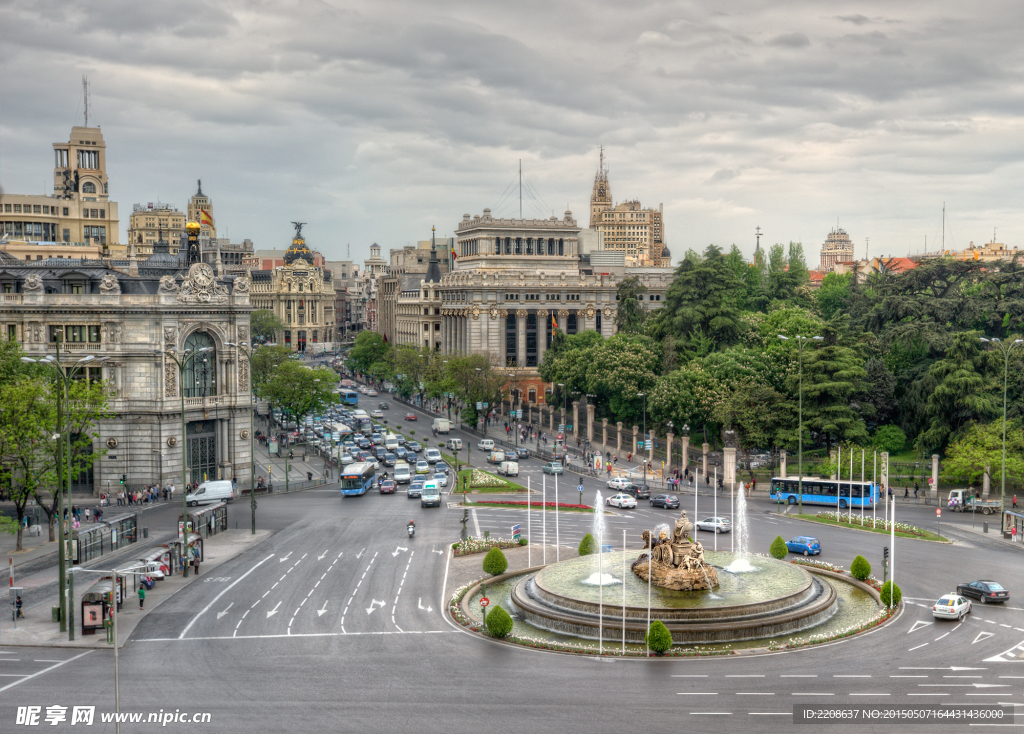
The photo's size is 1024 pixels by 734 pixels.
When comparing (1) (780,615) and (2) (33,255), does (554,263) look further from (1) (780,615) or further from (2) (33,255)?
(1) (780,615)

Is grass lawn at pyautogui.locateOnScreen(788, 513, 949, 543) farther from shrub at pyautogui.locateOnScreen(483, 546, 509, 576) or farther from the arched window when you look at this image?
the arched window

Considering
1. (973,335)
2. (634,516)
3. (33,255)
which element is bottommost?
(634,516)

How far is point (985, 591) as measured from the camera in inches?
1806

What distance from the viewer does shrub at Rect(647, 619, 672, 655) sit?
3888 centimetres

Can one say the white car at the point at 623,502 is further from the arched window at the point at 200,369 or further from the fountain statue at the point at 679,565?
the arched window at the point at 200,369

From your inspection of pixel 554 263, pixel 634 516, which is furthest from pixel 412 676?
pixel 554 263

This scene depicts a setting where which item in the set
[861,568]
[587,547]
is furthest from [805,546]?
[587,547]

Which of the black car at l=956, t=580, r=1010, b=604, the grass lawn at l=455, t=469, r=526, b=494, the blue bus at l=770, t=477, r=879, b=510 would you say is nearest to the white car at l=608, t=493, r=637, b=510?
the grass lawn at l=455, t=469, r=526, b=494

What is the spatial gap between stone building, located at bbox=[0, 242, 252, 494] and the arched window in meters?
0.09

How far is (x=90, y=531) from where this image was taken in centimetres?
5638

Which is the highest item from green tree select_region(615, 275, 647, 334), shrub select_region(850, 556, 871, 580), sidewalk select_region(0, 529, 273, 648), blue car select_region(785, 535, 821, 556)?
green tree select_region(615, 275, 647, 334)

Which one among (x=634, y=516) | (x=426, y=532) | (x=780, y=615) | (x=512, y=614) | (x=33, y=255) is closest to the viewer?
(x=780, y=615)

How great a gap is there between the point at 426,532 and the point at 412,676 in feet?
91.5

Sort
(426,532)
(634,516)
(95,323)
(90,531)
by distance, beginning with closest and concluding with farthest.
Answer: (90,531), (426,532), (634,516), (95,323)
